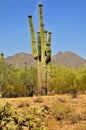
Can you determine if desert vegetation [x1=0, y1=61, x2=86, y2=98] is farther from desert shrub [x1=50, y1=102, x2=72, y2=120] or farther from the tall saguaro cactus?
desert shrub [x1=50, y1=102, x2=72, y2=120]

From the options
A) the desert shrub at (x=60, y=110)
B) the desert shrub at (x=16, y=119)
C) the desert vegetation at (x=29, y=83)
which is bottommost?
the desert shrub at (x=16, y=119)

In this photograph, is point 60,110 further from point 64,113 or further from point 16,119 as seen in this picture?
point 16,119

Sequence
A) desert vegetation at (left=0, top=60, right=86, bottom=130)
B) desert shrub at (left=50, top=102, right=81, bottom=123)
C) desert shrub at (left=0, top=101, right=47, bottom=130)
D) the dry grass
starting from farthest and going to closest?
desert shrub at (left=50, top=102, right=81, bottom=123) → the dry grass → desert vegetation at (left=0, top=60, right=86, bottom=130) → desert shrub at (left=0, top=101, right=47, bottom=130)

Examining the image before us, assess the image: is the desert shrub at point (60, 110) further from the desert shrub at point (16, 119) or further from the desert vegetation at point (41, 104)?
the desert shrub at point (16, 119)

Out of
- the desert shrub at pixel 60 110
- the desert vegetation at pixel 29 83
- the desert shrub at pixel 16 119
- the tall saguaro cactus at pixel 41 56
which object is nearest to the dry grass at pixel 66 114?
the desert shrub at pixel 60 110

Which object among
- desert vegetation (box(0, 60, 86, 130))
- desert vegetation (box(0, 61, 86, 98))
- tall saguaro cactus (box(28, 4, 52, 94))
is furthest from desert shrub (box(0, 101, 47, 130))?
desert vegetation (box(0, 61, 86, 98))

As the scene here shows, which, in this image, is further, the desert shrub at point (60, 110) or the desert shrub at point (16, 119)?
the desert shrub at point (60, 110)

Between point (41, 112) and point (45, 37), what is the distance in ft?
64.6

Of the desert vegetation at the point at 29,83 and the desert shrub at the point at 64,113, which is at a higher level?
the desert vegetation at the point at 29,83

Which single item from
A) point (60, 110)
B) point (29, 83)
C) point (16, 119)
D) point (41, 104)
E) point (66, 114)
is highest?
point (29, 83)

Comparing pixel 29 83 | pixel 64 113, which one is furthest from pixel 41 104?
pixel 29 83

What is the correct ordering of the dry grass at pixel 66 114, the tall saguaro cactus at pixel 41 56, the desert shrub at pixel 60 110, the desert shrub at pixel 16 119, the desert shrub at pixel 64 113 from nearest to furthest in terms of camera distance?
1. the desert shrub at pixel 16 119
2. the dry grass at pixel 66 114
3. the desert shrub at pixel 64 113
4. the desert shrub at pixel 60 110
5. the tall saguaro cactus at pixel 41 56

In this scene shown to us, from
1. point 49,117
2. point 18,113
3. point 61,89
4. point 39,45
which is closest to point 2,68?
point 61,89

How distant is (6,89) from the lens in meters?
35.3
